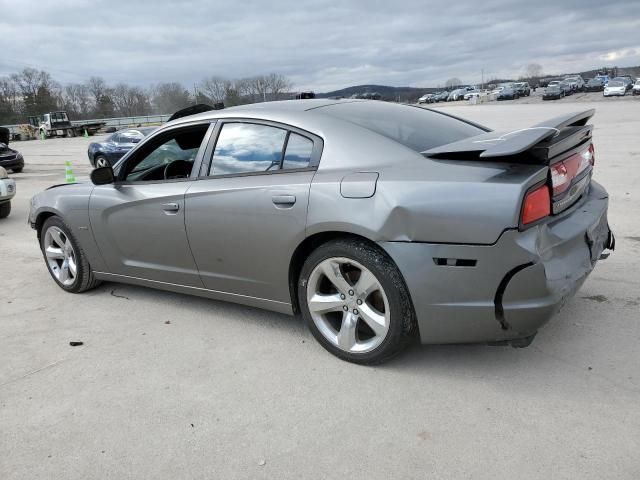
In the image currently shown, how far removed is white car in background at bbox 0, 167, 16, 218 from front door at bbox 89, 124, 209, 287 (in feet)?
18.2

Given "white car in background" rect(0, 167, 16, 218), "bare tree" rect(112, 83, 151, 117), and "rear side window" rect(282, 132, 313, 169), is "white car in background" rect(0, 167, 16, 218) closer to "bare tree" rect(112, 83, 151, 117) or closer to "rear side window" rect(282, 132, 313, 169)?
"rear side window" rect(282, 132, 313, 169)

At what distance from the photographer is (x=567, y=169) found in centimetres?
291

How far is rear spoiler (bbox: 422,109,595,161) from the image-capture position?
255cm

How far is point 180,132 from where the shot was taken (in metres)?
3.98

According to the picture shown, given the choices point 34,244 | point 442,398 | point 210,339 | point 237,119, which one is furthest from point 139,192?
point 34,244

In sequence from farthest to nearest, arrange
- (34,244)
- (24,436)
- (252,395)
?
(34,244) < (252,395) < (24,436)

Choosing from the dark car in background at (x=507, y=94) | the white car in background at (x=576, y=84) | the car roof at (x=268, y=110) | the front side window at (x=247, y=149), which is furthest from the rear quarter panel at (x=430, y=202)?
the white car in background at (x=576, y=84)

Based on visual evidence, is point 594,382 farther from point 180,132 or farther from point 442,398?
point 180,132

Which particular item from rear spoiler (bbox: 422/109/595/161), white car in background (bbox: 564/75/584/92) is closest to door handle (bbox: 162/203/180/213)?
rear spoiler (bbox: 422/109/595/161)

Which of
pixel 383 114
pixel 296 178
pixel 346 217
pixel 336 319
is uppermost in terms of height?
pixel 383 114

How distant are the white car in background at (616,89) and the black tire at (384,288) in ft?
174

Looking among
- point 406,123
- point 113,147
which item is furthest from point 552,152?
point 113,147

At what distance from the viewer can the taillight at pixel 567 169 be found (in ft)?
9.07

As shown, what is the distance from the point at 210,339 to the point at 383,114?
1969mm
